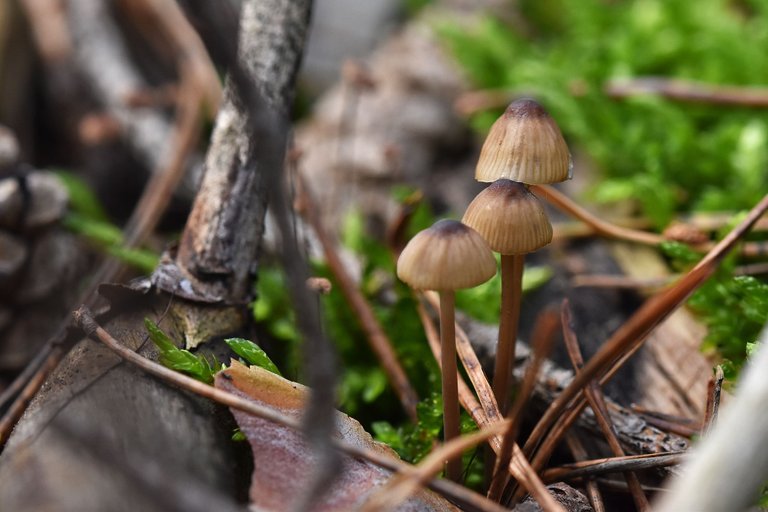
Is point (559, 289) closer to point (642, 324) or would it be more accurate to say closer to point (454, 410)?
point (454, 410)

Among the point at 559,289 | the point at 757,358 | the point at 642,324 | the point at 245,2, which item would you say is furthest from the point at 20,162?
the point at 757,358

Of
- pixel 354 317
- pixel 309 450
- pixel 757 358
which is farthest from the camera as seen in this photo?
pixel 354 317

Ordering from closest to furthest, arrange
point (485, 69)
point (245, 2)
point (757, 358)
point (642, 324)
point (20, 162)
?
point (757, 358) → point (642, 324) → point (245, 2) → point (20, 162) → point (485, 69)

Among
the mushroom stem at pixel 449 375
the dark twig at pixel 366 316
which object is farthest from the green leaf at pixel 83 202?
the mushroom stem at pixel 449 375

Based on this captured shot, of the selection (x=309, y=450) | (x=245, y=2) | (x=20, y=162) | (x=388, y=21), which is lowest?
(x=309, y=450)

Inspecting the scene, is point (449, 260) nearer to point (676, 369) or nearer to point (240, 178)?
point (240, 178)

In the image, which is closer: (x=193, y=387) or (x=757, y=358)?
(x=757, y=358)

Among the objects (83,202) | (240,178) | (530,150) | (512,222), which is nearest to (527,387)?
(512,222)
